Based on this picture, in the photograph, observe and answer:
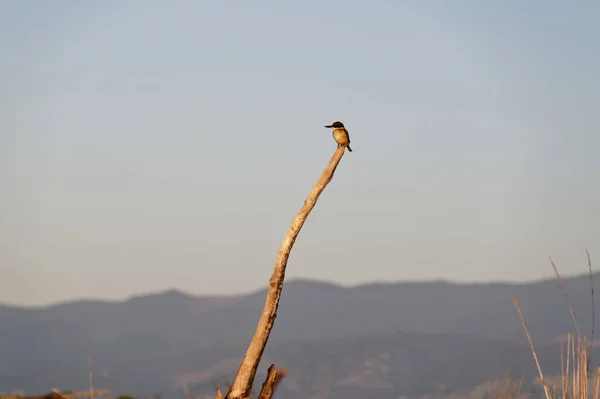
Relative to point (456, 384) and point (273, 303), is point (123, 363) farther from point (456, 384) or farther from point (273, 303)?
point (273, 303)

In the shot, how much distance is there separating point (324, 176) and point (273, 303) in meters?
1.15

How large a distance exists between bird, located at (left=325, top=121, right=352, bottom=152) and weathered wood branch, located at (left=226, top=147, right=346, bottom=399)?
419 millimetres

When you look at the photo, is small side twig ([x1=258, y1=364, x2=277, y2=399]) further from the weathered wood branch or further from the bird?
the bird

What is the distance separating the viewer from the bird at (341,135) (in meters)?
7.27

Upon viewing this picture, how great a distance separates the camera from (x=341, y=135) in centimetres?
728

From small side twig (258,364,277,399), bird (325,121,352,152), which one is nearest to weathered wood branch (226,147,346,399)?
small side twig (258,364,277,399)

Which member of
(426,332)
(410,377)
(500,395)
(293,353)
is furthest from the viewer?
(426,332)

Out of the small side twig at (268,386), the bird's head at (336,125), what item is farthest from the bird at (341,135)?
the small side twig at (268,386)

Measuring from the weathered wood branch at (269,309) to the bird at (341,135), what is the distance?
42 centimetres

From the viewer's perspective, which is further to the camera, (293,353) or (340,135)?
(293,353)

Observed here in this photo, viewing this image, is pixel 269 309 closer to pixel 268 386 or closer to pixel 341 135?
pixel 268 386

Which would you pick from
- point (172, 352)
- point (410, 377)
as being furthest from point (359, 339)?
point (172, 352)

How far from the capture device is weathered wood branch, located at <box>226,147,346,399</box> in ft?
22.9

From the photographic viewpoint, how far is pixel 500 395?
995 cm
